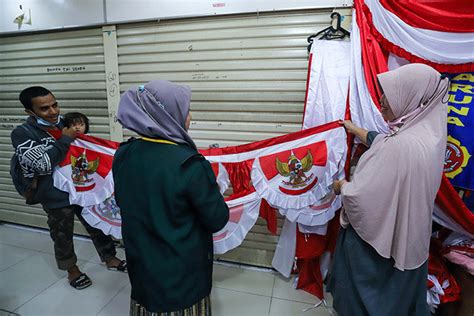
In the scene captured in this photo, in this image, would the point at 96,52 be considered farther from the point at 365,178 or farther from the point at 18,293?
the point at 365,178

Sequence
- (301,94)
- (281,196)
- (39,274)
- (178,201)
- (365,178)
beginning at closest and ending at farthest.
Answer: (178,201) → (365,178) → (281,196) → (301,94) → (39,274)

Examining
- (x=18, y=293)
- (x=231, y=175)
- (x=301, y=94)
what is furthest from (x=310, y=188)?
(x=18, y=293)

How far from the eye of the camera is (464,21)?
1484 mm

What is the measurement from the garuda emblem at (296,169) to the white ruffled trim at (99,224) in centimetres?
139

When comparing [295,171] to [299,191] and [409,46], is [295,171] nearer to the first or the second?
[299,191]

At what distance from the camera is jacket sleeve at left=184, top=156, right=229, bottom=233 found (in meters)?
1.08

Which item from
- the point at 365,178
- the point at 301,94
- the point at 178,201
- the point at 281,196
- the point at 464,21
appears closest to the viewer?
the point at 178,201

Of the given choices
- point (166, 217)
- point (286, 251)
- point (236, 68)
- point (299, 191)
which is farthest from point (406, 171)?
point (236, 68)

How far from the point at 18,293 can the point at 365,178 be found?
285 centimetres

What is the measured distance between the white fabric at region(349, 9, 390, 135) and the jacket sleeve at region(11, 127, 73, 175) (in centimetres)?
219

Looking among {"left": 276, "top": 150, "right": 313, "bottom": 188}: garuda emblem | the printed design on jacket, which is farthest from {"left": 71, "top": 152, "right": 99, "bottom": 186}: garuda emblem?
{"left": 276, "top": 150, "right": 313, "bottom": 188}: garuda emblem

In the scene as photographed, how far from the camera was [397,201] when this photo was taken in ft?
4.15

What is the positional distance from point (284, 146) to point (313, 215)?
0.54m

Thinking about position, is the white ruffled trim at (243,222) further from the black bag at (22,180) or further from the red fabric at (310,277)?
the black bag at (22,180)
